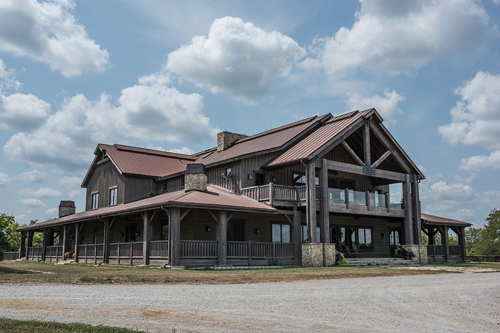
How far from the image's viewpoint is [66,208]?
38.2 m

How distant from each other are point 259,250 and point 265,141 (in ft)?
27.8

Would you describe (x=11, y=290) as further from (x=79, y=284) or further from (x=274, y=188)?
(x=274, y=188)

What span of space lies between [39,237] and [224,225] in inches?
2225

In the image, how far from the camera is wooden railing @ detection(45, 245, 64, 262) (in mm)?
31528

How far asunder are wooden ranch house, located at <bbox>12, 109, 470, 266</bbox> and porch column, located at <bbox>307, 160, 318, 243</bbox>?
53 millimetres

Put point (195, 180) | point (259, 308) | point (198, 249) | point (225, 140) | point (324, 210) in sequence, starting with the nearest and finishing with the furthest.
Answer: point (259, 308), point (198, 249), point (324, 210), point (195, 180), point (225, 140)

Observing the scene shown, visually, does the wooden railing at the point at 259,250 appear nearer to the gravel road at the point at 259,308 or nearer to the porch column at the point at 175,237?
the porch column at the point at 175,237

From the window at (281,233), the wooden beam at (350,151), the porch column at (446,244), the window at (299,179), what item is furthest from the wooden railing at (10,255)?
the porch column at (446,244)

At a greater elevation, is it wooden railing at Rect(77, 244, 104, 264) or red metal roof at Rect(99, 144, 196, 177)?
red metal roof at Rect(99, 144, 196, 177)

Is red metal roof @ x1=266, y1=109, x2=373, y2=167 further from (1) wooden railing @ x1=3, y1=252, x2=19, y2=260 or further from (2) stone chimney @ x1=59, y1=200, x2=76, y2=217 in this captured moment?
(1) wooden railing @ x1=3, y1=252, x2=19, y2=260

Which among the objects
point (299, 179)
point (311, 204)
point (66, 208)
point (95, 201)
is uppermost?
point (299, 179)

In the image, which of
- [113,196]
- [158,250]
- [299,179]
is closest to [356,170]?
[299,179]

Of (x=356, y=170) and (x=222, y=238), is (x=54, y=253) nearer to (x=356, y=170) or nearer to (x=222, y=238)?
(x=222, y=238)

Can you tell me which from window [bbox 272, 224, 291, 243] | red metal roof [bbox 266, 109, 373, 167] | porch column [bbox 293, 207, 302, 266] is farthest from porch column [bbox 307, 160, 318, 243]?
window [bbox 272, 224, 291, 243]
